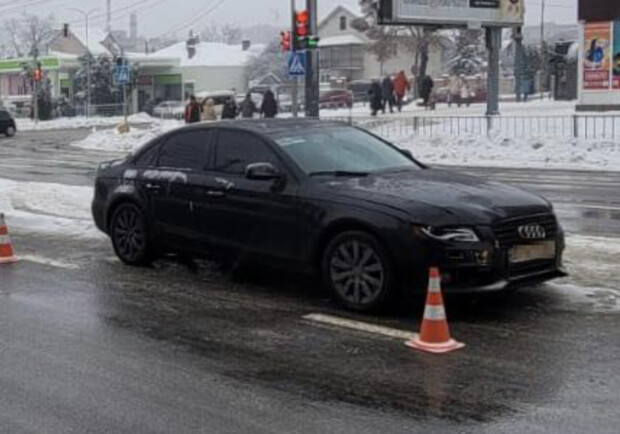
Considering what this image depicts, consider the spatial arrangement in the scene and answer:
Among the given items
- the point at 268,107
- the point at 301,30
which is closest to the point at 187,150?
the point at 301,30

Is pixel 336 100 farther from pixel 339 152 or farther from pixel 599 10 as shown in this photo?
pixel 339 152

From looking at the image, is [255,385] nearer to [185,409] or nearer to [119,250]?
[185,409]

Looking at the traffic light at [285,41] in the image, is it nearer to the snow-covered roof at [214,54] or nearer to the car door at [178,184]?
the car door at [178,184]

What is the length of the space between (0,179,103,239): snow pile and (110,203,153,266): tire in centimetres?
189

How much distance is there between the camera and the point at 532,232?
7.46 meters

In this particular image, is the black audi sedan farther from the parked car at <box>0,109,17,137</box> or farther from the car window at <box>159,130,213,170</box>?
the parked car at <box>0,109,17,137</box>

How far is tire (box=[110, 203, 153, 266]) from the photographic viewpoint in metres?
9.62

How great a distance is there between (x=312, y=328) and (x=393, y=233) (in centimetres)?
90

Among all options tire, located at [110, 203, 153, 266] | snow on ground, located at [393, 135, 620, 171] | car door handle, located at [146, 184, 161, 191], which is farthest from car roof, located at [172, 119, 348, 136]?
snow on ground, located at [393, 135, 620, 171]

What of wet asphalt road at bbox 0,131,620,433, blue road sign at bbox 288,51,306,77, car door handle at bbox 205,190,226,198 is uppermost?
blue road sign at bbox 288,51,306,77

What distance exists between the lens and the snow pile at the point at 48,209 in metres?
12.5

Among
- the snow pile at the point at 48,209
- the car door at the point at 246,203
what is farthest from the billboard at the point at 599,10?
the car door at the point at 246,203

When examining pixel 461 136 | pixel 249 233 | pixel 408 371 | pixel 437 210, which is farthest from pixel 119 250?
pixel 461 136

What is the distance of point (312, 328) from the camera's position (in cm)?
720
